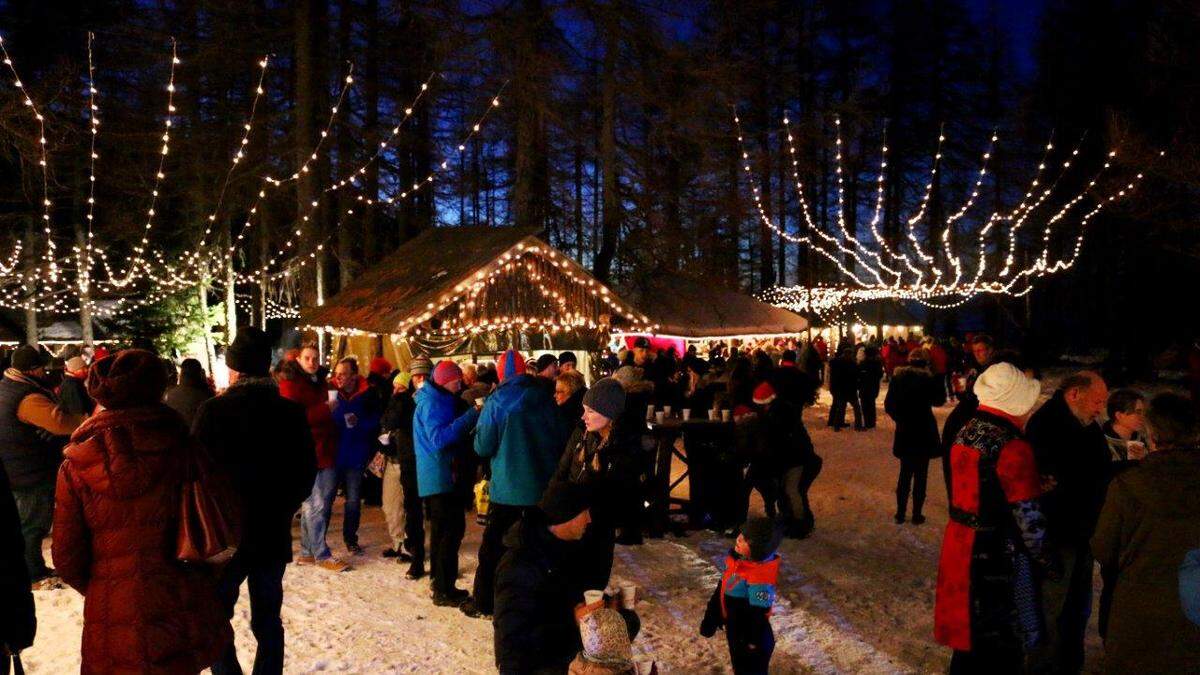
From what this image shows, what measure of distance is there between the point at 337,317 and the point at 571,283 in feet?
15.2

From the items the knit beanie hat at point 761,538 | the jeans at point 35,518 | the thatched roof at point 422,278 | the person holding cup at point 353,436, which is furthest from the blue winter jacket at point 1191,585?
the thatched roof at point 422,278

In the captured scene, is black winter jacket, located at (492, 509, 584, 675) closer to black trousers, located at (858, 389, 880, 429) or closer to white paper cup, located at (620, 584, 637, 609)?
white paper cup, located at (620, 584, 637, 609)

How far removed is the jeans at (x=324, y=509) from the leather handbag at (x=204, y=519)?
11.2 ft

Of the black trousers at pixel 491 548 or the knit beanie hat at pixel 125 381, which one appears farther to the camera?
the black trousers at pixel 491 548

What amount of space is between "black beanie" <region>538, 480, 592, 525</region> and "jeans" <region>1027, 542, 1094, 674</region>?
8.94 ft

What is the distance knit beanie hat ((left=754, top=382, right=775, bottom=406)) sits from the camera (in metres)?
7.67

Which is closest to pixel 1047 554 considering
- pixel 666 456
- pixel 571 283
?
pixel 666 456

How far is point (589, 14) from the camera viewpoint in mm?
17297

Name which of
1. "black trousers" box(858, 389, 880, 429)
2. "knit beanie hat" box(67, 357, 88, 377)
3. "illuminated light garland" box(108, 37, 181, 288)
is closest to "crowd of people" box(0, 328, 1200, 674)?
"knit beanie hat" box(67, 357, 88, 377)

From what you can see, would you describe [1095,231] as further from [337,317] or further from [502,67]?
[337,317]

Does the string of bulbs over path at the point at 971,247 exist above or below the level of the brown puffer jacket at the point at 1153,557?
above

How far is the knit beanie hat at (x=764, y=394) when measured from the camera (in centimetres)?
767

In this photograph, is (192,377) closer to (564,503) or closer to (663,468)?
(564,503)

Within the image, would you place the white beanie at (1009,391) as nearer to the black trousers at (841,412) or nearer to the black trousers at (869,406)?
the black trousers at (841,412)
